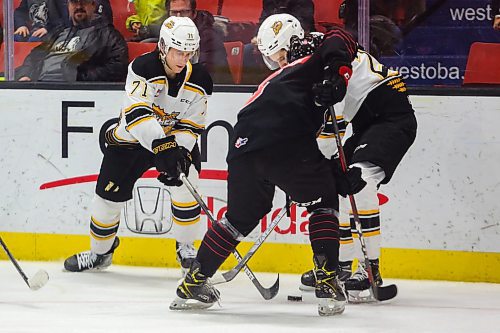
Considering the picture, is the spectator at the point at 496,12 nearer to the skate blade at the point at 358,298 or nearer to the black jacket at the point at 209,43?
the black jacket at the point at 209,43

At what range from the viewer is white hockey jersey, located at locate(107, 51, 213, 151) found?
4988mm

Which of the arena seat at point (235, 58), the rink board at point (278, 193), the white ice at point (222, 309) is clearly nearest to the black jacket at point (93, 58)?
the rink board at point (278, 193)

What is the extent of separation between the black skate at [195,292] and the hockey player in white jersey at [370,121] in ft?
2.00

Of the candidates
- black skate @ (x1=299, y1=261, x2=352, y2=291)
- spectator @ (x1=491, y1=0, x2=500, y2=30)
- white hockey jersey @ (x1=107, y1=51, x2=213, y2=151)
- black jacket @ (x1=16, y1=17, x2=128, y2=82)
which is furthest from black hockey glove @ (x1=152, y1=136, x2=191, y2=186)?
spectator @ (x1=491, y1=0, x2=500, y2=30)

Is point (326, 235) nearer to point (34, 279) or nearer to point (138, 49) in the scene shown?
point (34, 279)

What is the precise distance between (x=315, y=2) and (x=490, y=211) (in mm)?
1263

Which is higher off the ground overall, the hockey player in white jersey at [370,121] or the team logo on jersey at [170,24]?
the team logo on jersey at [170,24]

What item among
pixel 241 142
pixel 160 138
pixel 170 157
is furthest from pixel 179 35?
pixel 241 142

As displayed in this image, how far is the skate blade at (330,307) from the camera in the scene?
432cm

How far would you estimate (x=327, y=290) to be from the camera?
427cm

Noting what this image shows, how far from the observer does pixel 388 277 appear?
5.35m

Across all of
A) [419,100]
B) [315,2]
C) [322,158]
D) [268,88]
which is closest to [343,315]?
[322,158]

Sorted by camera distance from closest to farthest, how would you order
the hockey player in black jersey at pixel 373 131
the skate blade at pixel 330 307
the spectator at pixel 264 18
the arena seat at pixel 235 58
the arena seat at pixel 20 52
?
the skate blade at pixel 330 307 → the hockey player in black jersey at pixel 373 131 → the spectator at pixel 264 18 → the arena seat at pixel 235 58 → the arena seat at pixel 20 52

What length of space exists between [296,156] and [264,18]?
154 cm
